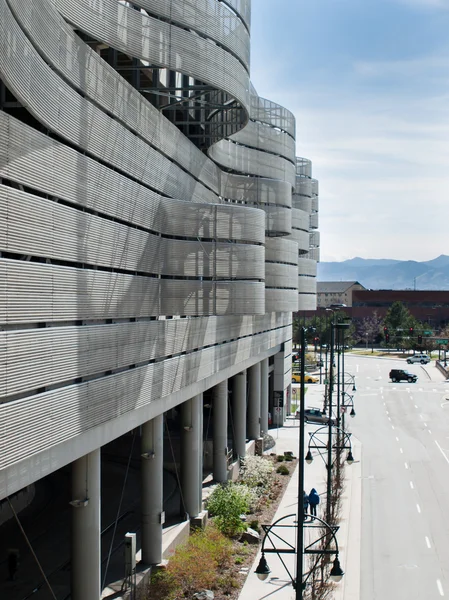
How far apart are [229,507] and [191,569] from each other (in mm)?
8018

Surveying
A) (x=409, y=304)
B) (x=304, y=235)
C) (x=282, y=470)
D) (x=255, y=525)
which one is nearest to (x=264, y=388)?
(x=282, y=470)

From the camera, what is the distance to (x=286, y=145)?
5416 centimetres

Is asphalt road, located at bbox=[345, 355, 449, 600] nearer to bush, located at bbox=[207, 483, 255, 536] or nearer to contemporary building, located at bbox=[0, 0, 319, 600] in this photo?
bush, located at bbox=[207, 483, 255, 536]

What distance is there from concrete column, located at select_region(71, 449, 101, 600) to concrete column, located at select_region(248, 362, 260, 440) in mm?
30788

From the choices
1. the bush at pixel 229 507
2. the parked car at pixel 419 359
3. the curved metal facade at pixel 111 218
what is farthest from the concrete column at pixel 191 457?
the parked car at pixel 419 359

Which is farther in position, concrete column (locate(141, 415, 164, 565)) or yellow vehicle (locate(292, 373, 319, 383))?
yellow vehicle (locate(292, 373, 319, 383))

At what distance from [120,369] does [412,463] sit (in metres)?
28.7

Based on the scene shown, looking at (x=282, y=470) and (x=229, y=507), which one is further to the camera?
(x=282, y=470)

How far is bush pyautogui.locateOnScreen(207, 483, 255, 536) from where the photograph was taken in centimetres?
3291

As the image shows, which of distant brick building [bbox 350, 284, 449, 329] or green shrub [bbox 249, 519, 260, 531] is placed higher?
distant brick building [bbox 350, 284, 449, 329]

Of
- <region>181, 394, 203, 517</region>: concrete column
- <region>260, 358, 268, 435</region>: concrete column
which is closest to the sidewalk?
<region>260, 358, 268, 435</region>: concrete column

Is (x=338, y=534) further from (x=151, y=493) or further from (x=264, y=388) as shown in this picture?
(x=264, y=388)

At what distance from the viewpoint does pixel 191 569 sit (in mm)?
26266

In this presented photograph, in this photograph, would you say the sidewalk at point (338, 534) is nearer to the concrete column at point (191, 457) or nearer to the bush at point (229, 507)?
the bush at point (229, 507)
